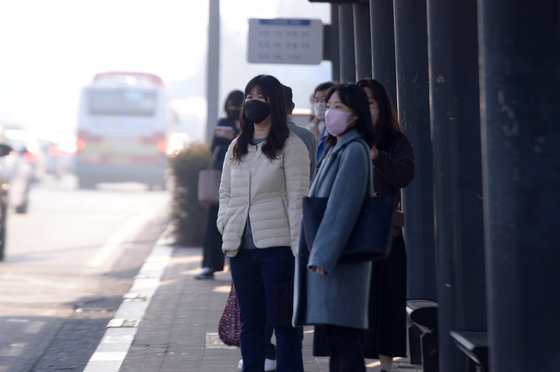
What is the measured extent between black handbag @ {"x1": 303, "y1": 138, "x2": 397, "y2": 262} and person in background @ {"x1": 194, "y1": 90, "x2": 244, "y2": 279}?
4.50 metres

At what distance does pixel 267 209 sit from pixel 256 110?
1.60 feet

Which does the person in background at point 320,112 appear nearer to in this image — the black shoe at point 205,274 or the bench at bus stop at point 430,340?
the bench at bus stop at point 430,340

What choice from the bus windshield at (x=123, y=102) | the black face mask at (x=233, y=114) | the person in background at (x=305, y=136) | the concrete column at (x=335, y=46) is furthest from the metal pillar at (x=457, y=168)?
the bus windshield at (x=123, y=102)

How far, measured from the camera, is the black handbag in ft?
15.0

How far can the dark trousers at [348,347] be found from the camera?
4.79 meters

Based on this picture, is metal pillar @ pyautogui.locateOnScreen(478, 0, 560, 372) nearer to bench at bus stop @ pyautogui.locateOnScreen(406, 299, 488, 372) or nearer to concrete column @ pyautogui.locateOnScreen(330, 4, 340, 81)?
bench at bus stop @ pyautogui.locateOnScreen(406, 299, 488, 372)

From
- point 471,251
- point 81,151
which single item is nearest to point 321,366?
point 471,251

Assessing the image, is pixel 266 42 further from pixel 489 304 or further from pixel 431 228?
pixel 489 304

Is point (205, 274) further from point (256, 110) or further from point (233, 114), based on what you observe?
point (256, 110)

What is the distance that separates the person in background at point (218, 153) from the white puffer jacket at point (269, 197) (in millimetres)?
3697

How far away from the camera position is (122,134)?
31.2 m

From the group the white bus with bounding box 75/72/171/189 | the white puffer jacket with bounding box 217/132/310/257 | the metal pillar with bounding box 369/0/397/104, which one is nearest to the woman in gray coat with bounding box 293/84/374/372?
the white puffer jacket with bounding box 217/132/310/257

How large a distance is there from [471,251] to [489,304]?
1234 mm

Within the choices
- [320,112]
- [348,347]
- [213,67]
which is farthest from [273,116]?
[213,67]
